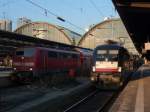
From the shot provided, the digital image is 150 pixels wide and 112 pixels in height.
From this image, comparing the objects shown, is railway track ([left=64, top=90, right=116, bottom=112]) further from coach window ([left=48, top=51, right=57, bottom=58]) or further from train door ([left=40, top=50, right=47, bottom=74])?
coach window ([left=48, top=51, right=57, bottom=58])

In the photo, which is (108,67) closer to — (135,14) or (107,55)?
(107,55)

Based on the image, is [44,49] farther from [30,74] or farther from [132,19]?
[132,19]

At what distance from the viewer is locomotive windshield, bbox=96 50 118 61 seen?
3127 centimetres

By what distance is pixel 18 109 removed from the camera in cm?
1788

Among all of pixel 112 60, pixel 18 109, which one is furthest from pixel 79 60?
pixel 18 109

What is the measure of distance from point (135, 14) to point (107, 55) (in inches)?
259

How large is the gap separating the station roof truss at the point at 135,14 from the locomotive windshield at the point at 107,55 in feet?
10.8

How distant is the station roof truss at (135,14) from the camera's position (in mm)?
30781

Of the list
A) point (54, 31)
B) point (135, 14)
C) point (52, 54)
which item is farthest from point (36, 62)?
point (54, 31)

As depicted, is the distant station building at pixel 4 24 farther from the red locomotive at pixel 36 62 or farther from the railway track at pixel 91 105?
the railway track at pixel 91 105

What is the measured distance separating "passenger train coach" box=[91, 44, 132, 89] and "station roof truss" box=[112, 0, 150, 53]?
10.1 feet

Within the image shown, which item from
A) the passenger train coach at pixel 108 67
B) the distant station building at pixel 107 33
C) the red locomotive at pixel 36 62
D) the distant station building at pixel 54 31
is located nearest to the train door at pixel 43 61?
the red locomotive at pixel 36 62

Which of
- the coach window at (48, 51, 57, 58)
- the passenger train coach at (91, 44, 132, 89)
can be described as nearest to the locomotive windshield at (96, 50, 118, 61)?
the passenger train coach at (91, 44, 132, 89)

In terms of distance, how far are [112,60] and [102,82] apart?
186 cm
